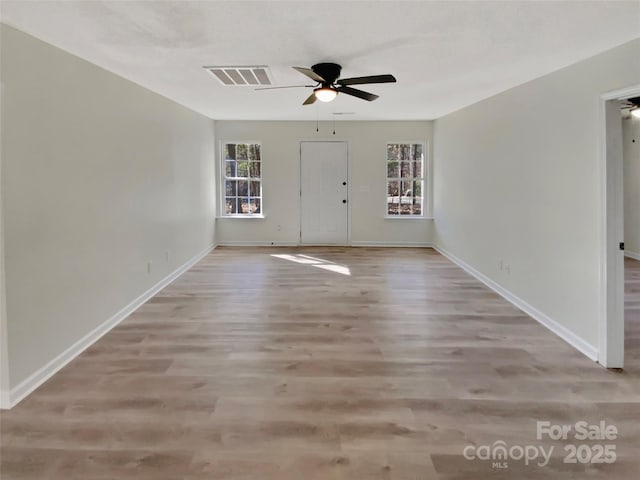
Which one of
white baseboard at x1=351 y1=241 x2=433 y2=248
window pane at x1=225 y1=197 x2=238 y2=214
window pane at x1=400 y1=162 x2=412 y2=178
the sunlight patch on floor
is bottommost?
the sunlight patch on floor

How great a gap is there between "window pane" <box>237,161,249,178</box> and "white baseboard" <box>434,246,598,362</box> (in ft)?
14.3

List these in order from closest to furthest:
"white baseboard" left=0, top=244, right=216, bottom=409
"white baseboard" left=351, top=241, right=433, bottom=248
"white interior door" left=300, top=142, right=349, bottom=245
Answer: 1. "white baseboard" left=0, top=244, right=216, bottom=409
2. "white interior door" left=300, top=142, right=349, bottom=245
3. "white baseboard" left=351, top=241, right=433, bottom=248

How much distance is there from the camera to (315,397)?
2.38 m

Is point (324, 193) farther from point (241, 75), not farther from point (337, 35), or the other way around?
point (337, 35)

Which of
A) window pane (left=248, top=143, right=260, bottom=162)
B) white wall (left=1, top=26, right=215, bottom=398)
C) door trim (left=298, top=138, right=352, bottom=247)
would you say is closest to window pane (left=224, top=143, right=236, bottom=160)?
window pane (left=248, top=143, right=260, bottom=162)

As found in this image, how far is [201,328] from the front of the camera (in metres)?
3.48

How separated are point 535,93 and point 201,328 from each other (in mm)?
3692

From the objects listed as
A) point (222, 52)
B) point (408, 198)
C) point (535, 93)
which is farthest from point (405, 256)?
point (222, 52)

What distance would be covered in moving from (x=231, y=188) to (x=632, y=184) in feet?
22.8

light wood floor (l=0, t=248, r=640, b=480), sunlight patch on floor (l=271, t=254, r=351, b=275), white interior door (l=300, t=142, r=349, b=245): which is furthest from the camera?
white interior door (l=300, t=142, r=349, b=245)

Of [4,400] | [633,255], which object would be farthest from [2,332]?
[633,255]

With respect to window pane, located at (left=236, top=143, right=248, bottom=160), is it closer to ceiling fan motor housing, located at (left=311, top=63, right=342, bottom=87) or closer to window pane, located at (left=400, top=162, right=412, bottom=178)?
window pane, located at (left=400, top=162, right=412, bottom=178)

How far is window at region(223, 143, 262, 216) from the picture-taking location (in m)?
7.50

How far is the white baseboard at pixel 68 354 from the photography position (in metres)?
2.30
